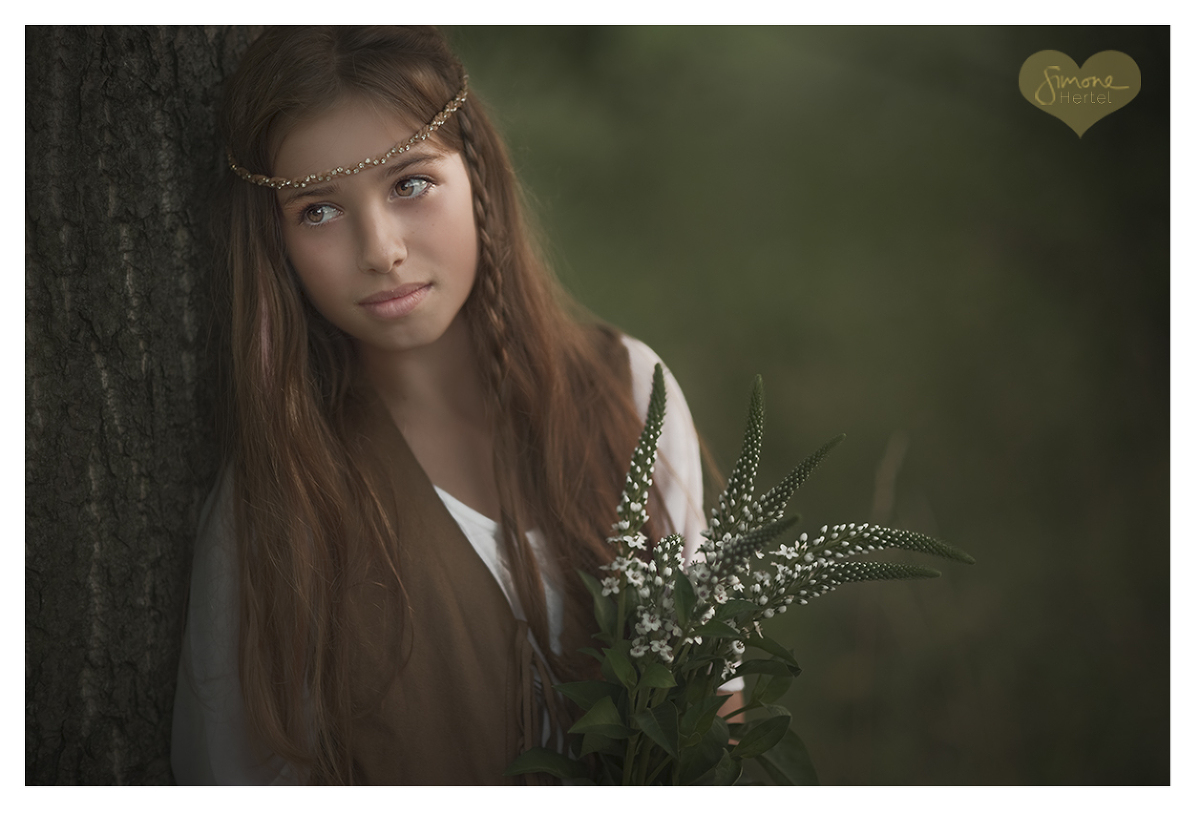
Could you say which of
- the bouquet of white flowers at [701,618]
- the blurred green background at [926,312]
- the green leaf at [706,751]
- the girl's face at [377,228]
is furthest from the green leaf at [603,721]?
the girl's face at [377,228]

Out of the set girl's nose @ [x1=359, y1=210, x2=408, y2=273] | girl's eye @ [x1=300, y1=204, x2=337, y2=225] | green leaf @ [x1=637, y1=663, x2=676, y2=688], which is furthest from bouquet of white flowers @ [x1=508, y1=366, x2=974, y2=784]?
girl's eye @ [x1=300, y1=204, x2=337, y2=225]

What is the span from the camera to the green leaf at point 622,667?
1.03 meters

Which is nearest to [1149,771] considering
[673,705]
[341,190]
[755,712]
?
[755,712]

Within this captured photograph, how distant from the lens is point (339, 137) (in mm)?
1117

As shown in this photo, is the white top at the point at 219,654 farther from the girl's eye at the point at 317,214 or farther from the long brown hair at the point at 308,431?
the girl's eye at the point at 317,214

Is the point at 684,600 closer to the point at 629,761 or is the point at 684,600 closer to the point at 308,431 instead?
the point at 629,761

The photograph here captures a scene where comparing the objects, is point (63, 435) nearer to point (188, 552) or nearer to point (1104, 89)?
point (188, 552)

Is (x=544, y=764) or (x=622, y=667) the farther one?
(x=544, y=764)

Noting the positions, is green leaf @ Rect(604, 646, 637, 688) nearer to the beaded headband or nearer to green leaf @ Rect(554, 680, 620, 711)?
green leaf @ Rect(554, 680, 620, 711)

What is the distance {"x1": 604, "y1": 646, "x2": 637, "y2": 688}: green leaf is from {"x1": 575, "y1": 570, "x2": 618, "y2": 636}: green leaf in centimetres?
6

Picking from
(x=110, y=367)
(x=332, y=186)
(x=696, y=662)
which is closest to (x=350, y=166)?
(x=332, y=186)

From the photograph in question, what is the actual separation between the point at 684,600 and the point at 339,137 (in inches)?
29.8

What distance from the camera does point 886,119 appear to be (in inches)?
50.3

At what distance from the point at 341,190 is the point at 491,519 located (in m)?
0.52
